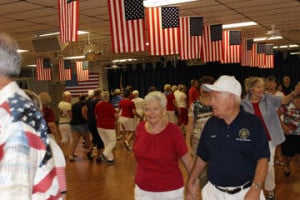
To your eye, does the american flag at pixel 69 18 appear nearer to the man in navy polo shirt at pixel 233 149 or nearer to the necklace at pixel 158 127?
the necklace at pixel 158 127

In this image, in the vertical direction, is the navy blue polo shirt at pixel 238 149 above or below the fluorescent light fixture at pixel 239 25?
below

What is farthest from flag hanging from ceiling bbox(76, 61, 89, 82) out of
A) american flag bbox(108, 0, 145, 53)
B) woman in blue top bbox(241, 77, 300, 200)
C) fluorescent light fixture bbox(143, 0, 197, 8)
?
woman in blue top bbox(241, 77, 300, 200)

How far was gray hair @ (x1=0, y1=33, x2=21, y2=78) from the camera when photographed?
162 cm

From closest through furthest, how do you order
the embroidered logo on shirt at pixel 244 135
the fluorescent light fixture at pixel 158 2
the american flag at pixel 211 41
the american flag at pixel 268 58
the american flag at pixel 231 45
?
the embroidered logo on shirt at pixel 244 135 < the fluorescent light fixture at pixel 158 2 < the american flag at pixel 211 41 < the american flag at pixel 231 45 < the american flag at pixel 268 58

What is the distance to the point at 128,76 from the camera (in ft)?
92.2

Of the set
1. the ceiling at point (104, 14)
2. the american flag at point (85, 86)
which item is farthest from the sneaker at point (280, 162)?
the american flag at point (85, 86)

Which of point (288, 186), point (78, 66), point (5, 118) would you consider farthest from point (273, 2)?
point (78, 66)

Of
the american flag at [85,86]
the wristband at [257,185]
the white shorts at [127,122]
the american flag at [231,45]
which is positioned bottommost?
the white shorts at [127,122]

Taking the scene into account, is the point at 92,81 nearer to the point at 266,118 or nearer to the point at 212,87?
the point at 266,118

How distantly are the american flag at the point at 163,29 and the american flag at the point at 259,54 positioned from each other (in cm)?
687

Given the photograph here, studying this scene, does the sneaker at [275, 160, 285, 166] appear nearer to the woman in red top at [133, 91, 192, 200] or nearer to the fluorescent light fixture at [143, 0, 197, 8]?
the fluorescent light fixture at [143, 0, 197, 8]

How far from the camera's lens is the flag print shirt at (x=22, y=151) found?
147 cm

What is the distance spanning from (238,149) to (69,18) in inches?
145

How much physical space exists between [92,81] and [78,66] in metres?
8.15
